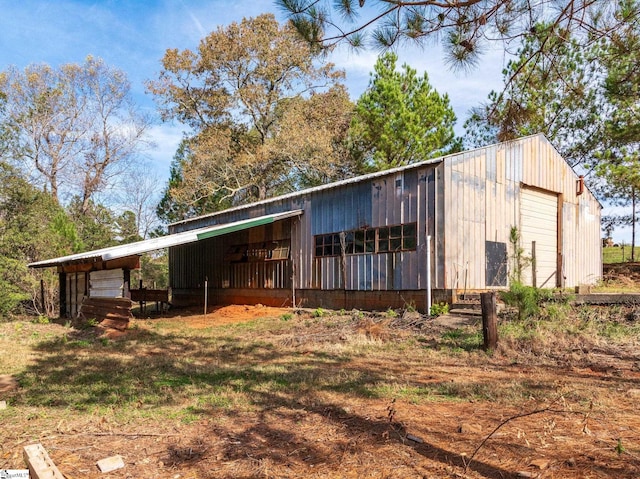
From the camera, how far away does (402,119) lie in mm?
25562

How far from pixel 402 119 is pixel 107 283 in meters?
17.5

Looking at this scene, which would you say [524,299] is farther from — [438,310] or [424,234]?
[424,234]

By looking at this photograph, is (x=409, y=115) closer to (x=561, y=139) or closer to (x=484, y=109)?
(x=561, y=139)

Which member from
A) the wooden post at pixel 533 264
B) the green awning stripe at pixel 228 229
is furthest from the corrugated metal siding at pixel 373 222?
the wooden post at pixel 533 264

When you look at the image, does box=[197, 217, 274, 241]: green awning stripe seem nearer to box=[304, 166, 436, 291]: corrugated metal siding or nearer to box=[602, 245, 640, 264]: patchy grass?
box=[304, 166, 436, 291]: corrugated metal siding

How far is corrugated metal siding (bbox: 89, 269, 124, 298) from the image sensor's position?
521 inches

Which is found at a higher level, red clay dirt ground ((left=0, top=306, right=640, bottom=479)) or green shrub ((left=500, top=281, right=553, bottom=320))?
green shrub ((left=500, top=281, right=553, bottom=320))

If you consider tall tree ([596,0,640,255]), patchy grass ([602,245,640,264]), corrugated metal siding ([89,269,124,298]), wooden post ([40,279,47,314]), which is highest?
tall tree ([596,0,640,255])

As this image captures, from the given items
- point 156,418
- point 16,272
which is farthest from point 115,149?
point 156,418

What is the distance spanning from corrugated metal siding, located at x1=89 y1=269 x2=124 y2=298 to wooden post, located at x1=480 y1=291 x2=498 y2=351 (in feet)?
31.2

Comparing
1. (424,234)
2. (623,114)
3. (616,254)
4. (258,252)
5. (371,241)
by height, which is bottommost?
(616,254)

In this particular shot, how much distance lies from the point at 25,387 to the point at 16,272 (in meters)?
11.8

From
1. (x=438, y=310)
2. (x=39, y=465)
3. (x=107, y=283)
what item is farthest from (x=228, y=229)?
(x=39, y=465)

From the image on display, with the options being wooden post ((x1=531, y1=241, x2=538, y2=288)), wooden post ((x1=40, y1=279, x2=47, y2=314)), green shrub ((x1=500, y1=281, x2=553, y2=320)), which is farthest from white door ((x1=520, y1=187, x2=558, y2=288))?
wooden post ((x1=40, y1=279, x2=47, y2=314))
